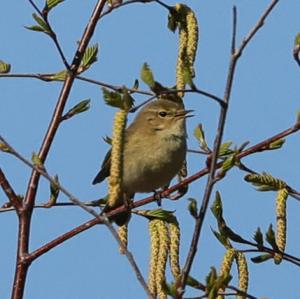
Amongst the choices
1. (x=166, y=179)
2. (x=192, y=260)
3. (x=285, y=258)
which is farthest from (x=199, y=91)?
(x=166, y=179)

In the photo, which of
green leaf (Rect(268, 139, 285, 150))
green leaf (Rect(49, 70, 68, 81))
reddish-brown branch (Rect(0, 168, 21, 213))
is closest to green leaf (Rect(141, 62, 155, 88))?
green leaf (Rect(268, 139, 285, 150))

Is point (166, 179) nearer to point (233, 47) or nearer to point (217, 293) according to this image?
point (217, 293)

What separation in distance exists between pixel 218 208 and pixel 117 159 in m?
0.91

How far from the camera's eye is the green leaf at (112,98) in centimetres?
267

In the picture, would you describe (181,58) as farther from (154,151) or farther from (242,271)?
(154,151)

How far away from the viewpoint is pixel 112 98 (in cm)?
268

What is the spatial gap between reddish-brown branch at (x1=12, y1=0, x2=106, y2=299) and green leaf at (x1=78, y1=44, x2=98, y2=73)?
3.6 inches

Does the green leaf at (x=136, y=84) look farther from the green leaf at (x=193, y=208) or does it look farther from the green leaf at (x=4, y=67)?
the green leaf at (x=193, y=208)

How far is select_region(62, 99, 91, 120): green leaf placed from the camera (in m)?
3.89

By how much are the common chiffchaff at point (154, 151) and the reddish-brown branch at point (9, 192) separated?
55.7 inches

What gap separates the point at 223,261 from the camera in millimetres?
3105

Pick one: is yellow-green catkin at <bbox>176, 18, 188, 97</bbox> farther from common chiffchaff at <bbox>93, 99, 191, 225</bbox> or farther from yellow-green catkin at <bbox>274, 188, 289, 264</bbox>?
common chiffchaff at <bbox>93, 99, 191, 225</bbox>

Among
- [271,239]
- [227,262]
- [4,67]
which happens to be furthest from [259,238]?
[4,67]

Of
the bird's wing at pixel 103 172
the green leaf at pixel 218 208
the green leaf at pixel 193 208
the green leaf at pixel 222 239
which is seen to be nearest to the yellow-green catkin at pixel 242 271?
the green leaf at pixel 222 239
